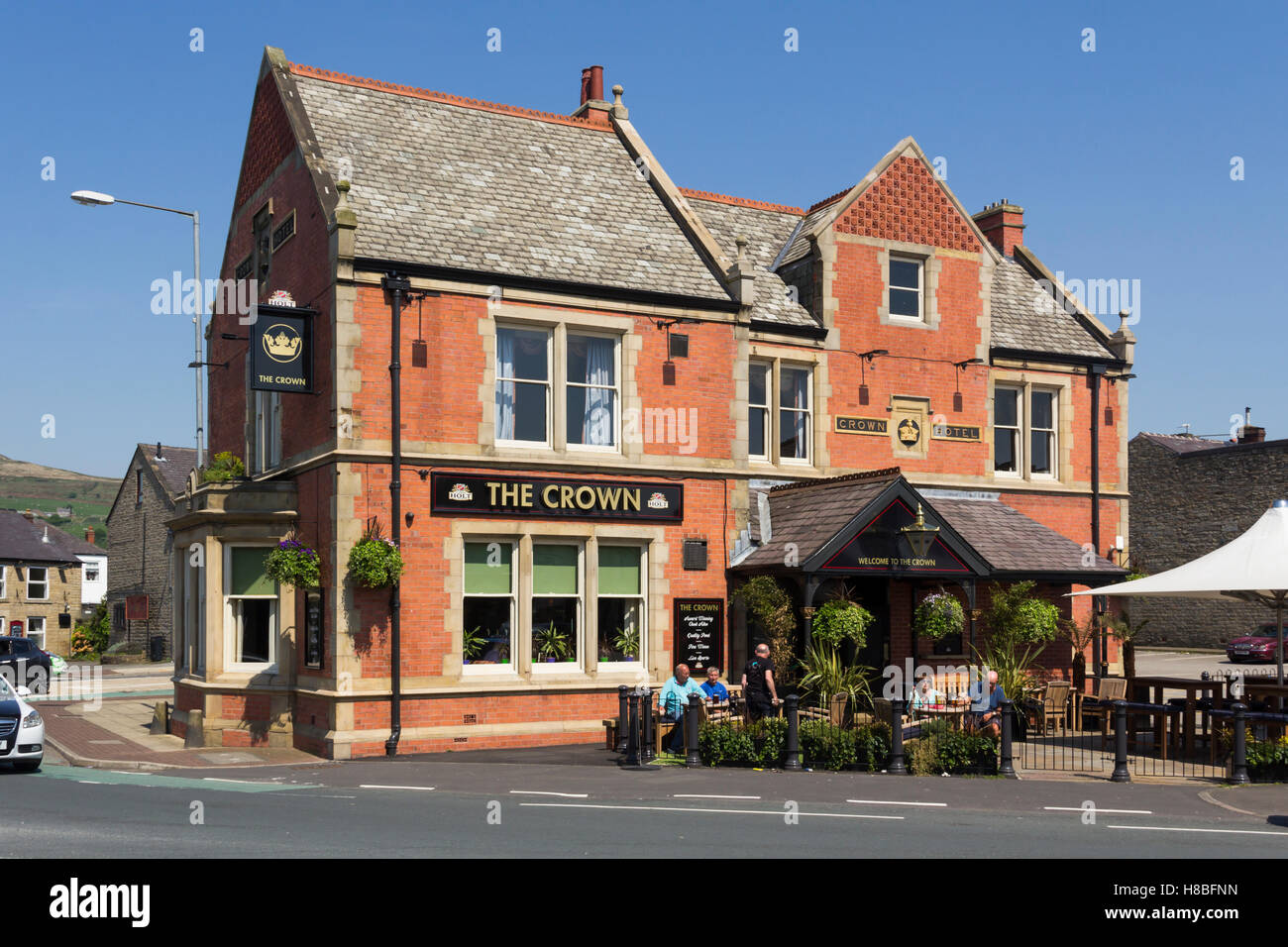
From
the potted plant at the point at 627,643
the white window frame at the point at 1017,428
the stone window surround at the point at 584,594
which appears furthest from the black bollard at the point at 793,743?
the white window frame at the point at 1017,428

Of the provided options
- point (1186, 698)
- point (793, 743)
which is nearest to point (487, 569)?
point (793, 743)

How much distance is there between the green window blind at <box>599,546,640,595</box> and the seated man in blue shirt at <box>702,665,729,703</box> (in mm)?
2997

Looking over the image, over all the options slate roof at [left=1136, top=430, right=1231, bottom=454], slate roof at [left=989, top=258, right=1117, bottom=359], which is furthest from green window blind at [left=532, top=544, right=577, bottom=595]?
slate roof at [left=1136, top=430, right=1231, bottom=454]

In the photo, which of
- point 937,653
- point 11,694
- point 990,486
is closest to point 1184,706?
point 937,653

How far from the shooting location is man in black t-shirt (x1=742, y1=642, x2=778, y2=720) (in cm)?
1828

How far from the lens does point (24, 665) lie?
1451 inches

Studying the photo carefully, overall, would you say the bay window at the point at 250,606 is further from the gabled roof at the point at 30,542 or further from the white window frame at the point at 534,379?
the gabled roof at the point at 30,542

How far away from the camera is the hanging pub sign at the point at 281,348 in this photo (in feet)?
66.5

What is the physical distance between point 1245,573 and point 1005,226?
48.8ft

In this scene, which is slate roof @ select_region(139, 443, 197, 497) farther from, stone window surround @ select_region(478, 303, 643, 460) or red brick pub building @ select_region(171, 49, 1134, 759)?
stone window surround @ select_region(478, 303, 643, 460)

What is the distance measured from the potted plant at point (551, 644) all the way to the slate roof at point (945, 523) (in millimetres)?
3434

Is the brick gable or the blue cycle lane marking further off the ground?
the brick gable

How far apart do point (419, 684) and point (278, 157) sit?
33.9 ft
